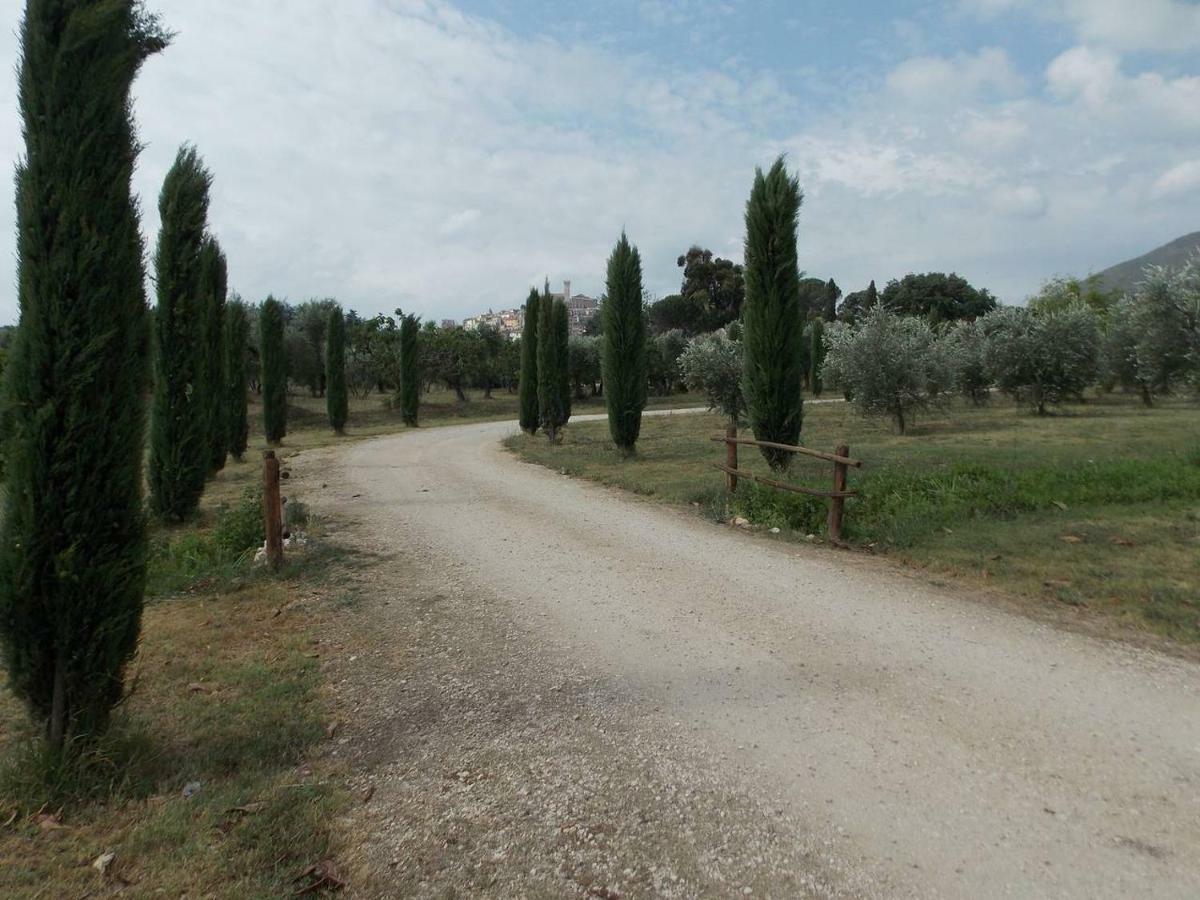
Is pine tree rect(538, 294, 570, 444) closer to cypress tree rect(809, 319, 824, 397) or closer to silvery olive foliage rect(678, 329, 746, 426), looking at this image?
silvery olive foliage rect(678, 329, 746, 426)

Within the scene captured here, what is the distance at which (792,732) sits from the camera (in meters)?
3.70

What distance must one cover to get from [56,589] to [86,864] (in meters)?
1.18

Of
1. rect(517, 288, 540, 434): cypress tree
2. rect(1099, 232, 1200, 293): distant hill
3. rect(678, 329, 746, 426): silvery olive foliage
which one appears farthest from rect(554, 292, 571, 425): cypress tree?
rect(1099, 232, 1200, 293): distant hill

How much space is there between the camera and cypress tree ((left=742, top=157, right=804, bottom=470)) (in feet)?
39.9

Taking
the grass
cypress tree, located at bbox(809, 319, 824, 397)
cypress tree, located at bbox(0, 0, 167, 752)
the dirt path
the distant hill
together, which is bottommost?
the dirt path

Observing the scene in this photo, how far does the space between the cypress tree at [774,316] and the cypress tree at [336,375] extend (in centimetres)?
2123

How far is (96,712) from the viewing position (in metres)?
3.50

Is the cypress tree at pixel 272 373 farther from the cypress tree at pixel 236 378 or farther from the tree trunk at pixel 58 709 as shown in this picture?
the tree trunk at pixel 58 709

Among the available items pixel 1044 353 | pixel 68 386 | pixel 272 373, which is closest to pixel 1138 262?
pixel 1044 353

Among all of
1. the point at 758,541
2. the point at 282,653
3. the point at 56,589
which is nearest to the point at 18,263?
the point at 56,589

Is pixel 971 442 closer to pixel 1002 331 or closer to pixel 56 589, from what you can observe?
pixel 1002 331

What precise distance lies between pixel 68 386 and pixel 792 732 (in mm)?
3808

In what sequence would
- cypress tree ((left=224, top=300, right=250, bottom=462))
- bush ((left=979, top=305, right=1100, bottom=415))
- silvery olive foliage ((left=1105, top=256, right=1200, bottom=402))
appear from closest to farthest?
1. silvery olive foliage ((left=1105, top=256, right=1200, bottom=402))
2. cypress tree ((left=224, top=300, right=250, bottom=462))
3. bush ((left=979, top=305, right=1100, bottom=415))

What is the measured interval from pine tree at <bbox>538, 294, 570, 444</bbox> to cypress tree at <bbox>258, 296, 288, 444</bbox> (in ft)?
33.0
